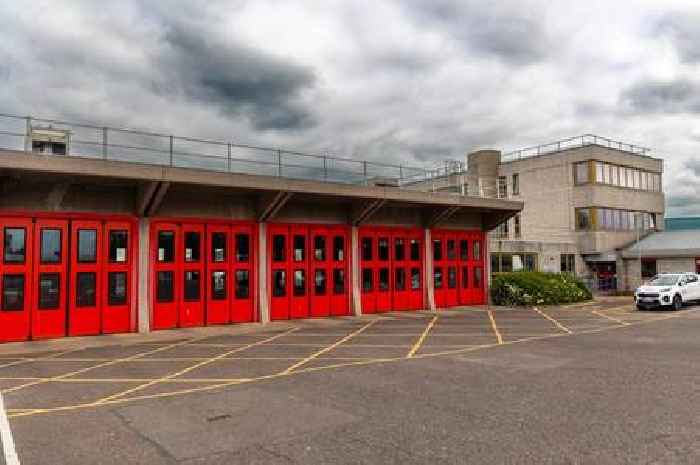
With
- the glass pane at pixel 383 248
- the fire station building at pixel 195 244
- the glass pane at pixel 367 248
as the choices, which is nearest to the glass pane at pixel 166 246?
the fire station building at pixel 195 244

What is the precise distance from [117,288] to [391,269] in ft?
36.0

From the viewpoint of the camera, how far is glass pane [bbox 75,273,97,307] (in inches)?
661

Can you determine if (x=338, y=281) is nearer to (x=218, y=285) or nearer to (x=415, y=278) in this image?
(x=415, y=278)

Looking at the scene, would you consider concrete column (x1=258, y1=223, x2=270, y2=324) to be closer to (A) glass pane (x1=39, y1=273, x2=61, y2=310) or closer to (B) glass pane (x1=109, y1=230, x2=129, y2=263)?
(B) glass pane (x1=109, y1=230, x2=129, y2=263)

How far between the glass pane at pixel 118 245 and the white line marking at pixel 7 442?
955cm

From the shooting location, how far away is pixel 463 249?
1056 inches

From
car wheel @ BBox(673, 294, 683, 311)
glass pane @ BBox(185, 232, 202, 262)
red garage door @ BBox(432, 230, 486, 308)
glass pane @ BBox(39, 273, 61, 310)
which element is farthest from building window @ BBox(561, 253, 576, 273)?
glass pane @ BBox(39, 273, 61, 310)

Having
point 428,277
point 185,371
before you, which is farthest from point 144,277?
point 428,277

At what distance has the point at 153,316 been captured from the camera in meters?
18.0

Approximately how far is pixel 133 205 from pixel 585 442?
1505cm

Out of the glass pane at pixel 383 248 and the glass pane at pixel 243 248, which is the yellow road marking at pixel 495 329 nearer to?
the glass pane at pixel 383 248

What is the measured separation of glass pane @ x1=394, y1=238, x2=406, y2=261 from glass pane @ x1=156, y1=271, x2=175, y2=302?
9.60 m

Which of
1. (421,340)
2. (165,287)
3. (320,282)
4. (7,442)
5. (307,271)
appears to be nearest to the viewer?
(7,442)

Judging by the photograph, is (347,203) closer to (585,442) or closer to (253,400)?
(253,400)
